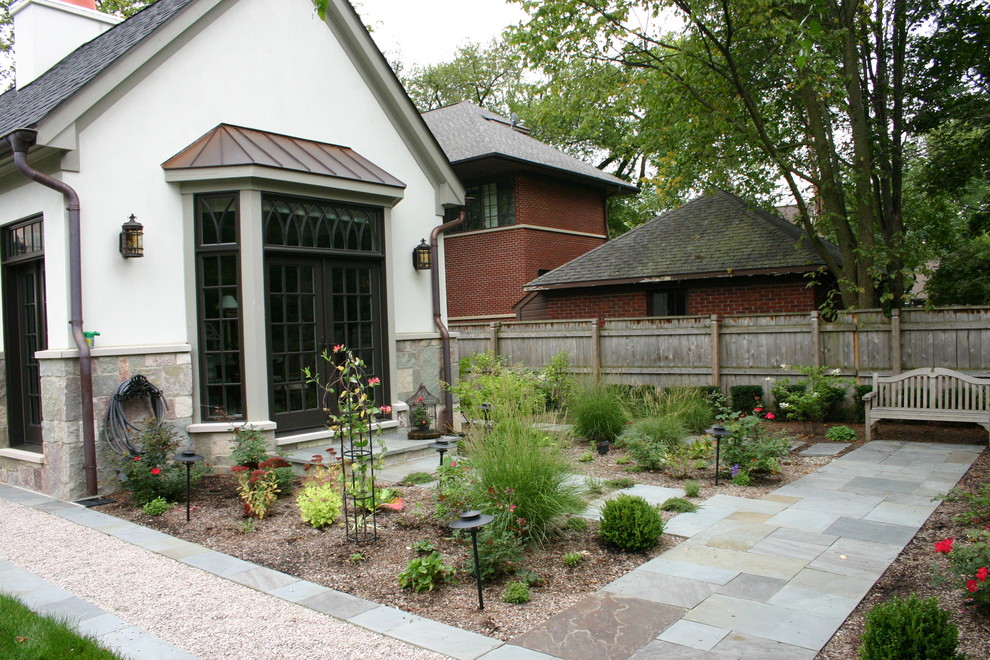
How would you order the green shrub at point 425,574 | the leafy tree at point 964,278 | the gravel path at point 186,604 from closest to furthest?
the gravel path at point 186,604 < the green shrub at point 425,574 < the leafy tree at point 964,278

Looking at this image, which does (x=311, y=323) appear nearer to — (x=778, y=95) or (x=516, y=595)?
(x=516, y=595)

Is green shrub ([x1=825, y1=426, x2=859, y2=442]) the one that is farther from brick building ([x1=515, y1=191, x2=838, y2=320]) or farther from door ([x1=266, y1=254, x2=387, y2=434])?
door ([x1=266, y1=254, x2=387, y2=434])

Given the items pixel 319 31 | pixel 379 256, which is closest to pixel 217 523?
pixel 379 256

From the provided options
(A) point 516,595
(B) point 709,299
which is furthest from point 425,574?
(B) point 709,299

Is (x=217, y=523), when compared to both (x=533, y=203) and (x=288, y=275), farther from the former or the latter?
(x=533, y=203)

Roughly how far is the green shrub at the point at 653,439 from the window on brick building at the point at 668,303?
7.21 meters

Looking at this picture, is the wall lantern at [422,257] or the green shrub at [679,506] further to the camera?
the wall lantern at [422,257]

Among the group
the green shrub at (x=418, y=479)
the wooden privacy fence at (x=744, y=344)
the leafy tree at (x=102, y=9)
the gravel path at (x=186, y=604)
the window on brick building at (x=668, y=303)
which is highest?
the leafy tree at (x=102, y=9)

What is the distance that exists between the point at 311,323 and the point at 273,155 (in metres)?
1.93

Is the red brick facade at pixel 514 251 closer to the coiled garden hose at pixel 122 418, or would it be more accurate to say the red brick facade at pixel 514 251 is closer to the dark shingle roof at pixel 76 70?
the dark shingle roof at pixel 76 70

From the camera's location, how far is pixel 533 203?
18516 mm

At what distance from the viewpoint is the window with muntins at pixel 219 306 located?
25.3 ft

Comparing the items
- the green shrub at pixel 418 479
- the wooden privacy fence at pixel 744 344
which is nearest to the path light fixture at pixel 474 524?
the green shrub at pixel 418 479

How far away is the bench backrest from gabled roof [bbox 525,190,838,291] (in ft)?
12.8
